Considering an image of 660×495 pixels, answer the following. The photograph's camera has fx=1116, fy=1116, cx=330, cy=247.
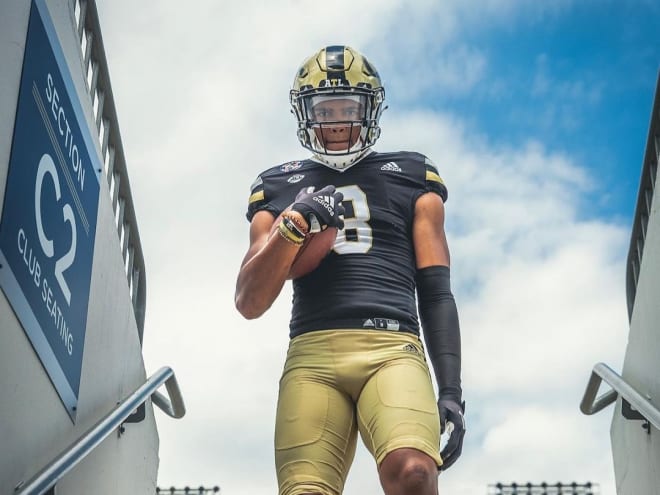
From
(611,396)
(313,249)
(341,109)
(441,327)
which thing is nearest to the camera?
(313,249)

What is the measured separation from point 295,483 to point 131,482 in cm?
193

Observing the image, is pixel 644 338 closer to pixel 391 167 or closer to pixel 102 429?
pixel 391 167

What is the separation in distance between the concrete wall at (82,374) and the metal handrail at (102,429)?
8 centimetres

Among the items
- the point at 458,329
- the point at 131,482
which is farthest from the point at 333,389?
the point at 131,482

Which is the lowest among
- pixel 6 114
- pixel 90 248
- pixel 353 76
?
pixel 6 114

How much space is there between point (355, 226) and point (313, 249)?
0.29 metres

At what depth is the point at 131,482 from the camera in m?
5.21

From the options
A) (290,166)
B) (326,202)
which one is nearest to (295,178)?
(290,166)

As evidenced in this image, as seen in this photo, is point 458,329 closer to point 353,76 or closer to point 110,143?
point 353,76

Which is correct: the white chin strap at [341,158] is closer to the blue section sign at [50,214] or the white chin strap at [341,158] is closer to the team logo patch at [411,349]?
the team logo patch at [411,349]

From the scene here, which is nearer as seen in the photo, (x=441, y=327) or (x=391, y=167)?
(x=441, y=327)

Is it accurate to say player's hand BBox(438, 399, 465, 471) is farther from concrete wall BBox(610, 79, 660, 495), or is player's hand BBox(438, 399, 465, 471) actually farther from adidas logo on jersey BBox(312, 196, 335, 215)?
concrete wall BBox(610, 79, 660, 495)

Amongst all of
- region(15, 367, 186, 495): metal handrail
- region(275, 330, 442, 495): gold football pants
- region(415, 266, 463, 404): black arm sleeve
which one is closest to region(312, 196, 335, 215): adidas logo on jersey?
region(275, 330, 442, 495): gold football pants

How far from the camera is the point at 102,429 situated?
158 inches
